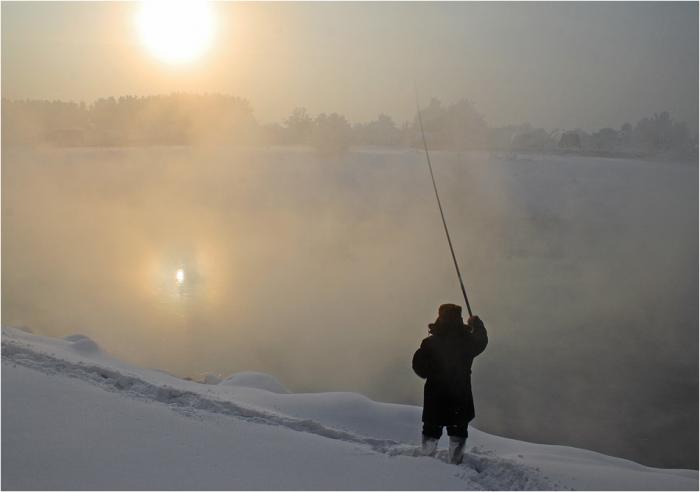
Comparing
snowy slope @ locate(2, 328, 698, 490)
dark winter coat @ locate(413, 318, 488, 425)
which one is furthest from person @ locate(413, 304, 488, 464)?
snowy slope @ locate(2, 328, 698, 490)

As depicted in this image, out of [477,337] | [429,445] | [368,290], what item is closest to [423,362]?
[477,337]

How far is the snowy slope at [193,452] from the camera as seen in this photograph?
3037 millimetres

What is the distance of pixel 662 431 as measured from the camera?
11.2 m

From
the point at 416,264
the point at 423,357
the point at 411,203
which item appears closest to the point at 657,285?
the point at 416,264

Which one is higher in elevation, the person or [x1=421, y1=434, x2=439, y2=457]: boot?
the person

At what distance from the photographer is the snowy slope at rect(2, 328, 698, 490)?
3.04 meters

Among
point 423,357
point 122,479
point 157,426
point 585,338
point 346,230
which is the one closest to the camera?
point 122,479

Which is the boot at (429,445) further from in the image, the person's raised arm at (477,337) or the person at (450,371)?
the person's raised arm at (477,337)

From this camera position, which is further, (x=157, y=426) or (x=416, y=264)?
(x=416, y=264)

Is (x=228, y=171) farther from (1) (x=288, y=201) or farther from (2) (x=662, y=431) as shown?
(2) (x=662, y=431)

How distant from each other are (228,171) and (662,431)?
112ft

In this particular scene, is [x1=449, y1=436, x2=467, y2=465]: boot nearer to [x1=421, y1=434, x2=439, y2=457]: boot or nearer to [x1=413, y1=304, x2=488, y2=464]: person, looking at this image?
[x1=413, y1=304, x2=488, y2=464]: person

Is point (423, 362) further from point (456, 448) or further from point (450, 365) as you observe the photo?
point (456, 448)

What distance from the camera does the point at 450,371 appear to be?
396 centimetres
